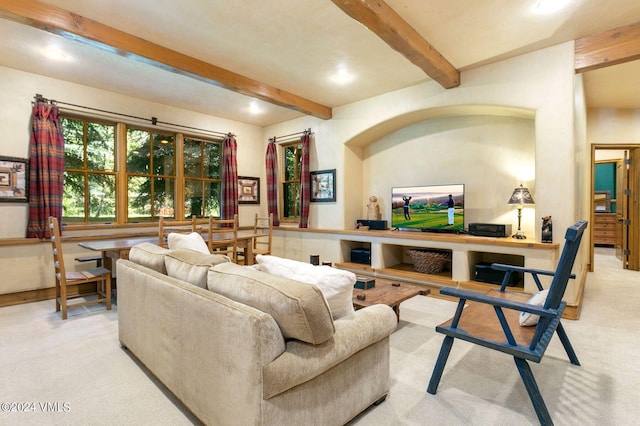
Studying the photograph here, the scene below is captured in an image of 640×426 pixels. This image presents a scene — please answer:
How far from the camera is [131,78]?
395 cm

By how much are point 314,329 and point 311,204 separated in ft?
14.3

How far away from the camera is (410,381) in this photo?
6.75ft

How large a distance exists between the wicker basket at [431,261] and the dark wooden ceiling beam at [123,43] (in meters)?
2.90

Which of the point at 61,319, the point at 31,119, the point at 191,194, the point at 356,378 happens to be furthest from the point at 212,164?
the point at 356,378

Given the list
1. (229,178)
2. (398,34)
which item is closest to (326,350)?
(398,34)

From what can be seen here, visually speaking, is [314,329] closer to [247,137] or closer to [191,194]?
[191,194]

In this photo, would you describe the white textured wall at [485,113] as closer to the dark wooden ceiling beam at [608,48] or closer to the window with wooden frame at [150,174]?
the dark wooden ceiling beam at [608,48]

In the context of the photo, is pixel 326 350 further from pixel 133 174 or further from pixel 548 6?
pixel 133 174

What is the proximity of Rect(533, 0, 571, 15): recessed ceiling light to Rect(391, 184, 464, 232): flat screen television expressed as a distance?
79.9 inches

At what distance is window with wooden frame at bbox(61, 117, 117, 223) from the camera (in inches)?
167

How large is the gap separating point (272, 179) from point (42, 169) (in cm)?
329

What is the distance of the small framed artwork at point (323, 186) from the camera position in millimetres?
5293

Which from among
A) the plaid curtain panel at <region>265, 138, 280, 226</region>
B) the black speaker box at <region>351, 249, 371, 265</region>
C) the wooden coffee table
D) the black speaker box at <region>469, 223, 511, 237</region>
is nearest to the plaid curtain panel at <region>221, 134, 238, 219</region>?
the plaid curtain panel at <region>265, 138, 280, 226</region>

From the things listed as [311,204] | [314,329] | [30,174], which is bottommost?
[314,329]
